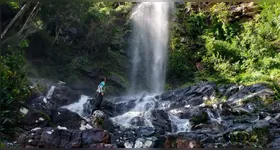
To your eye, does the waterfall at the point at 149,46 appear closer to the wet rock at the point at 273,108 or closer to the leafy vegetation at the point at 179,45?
the leafy vegetation at the point at 179,45

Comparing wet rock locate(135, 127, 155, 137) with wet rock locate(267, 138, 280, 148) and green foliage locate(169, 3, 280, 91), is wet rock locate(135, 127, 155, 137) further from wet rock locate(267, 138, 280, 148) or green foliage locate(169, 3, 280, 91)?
green foliage locate(169, 3, 280, 91)

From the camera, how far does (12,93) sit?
280 inches

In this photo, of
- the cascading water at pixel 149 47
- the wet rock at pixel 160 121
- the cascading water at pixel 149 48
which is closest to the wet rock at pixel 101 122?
the wet rock at pixel 160 121

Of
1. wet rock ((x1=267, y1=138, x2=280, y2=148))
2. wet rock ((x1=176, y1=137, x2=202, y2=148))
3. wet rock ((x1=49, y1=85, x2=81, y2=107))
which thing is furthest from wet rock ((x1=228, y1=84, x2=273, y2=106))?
wet rock ((x1=49, y1=85, x2=81, y2=107))

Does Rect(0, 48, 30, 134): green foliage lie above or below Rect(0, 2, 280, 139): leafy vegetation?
below

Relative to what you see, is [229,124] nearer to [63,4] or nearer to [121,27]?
[63,4]

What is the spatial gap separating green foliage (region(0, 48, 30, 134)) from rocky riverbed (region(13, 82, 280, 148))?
29 centimetres

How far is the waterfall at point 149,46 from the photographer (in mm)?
16078

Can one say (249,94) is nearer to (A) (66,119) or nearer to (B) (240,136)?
(B) (240,136)

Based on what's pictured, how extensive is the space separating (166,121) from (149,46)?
868 cm

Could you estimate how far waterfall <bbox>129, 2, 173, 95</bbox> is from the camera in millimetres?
16078

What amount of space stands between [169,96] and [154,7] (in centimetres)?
760

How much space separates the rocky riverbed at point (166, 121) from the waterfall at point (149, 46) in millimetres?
3498

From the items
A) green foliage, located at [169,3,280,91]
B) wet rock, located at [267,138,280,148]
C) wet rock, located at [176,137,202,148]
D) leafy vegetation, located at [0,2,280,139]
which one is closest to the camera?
wet rock, located at [176,137,202,148]
